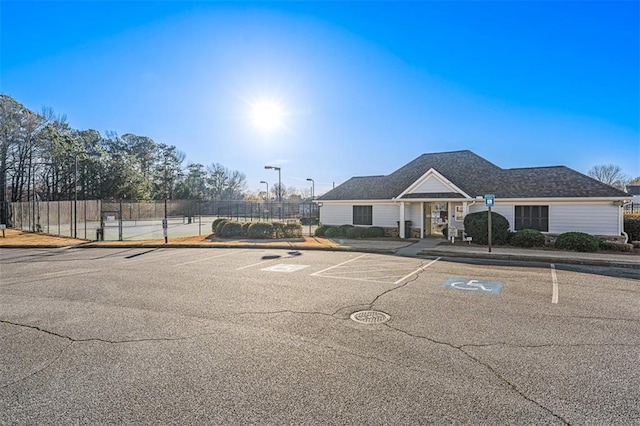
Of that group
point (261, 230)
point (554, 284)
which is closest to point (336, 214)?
point (261, 230)

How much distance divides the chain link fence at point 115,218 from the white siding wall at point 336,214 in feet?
3.53

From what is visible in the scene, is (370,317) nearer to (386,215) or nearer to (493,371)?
(493,371)

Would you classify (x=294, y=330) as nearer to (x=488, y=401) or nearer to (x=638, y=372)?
(x=488, y=401)

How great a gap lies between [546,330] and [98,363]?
6.39m

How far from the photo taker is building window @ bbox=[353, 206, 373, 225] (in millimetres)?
22391

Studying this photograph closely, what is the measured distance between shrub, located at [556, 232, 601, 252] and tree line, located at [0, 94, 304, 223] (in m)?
28.6

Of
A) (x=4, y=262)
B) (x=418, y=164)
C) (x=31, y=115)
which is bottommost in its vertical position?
(x=4, y=262)

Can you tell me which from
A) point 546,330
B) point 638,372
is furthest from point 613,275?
point 638,372

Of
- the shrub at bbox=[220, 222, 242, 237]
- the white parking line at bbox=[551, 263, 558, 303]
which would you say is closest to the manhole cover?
the white parking line at bbox=[551, 263, 558, 303]

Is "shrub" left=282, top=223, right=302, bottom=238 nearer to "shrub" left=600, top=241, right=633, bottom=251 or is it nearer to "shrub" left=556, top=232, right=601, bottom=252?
"shrub" left=556, top=232, right=601, bottom=252

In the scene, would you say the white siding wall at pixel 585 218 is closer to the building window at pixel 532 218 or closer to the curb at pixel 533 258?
the building window at pixel 532 218

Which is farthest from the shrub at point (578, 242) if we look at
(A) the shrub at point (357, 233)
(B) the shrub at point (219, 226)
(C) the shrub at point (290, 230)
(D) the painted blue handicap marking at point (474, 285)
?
(B) the shrub at point (219, 226)

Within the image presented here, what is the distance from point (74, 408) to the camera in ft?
10.9

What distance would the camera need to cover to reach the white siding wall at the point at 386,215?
21422 mm
